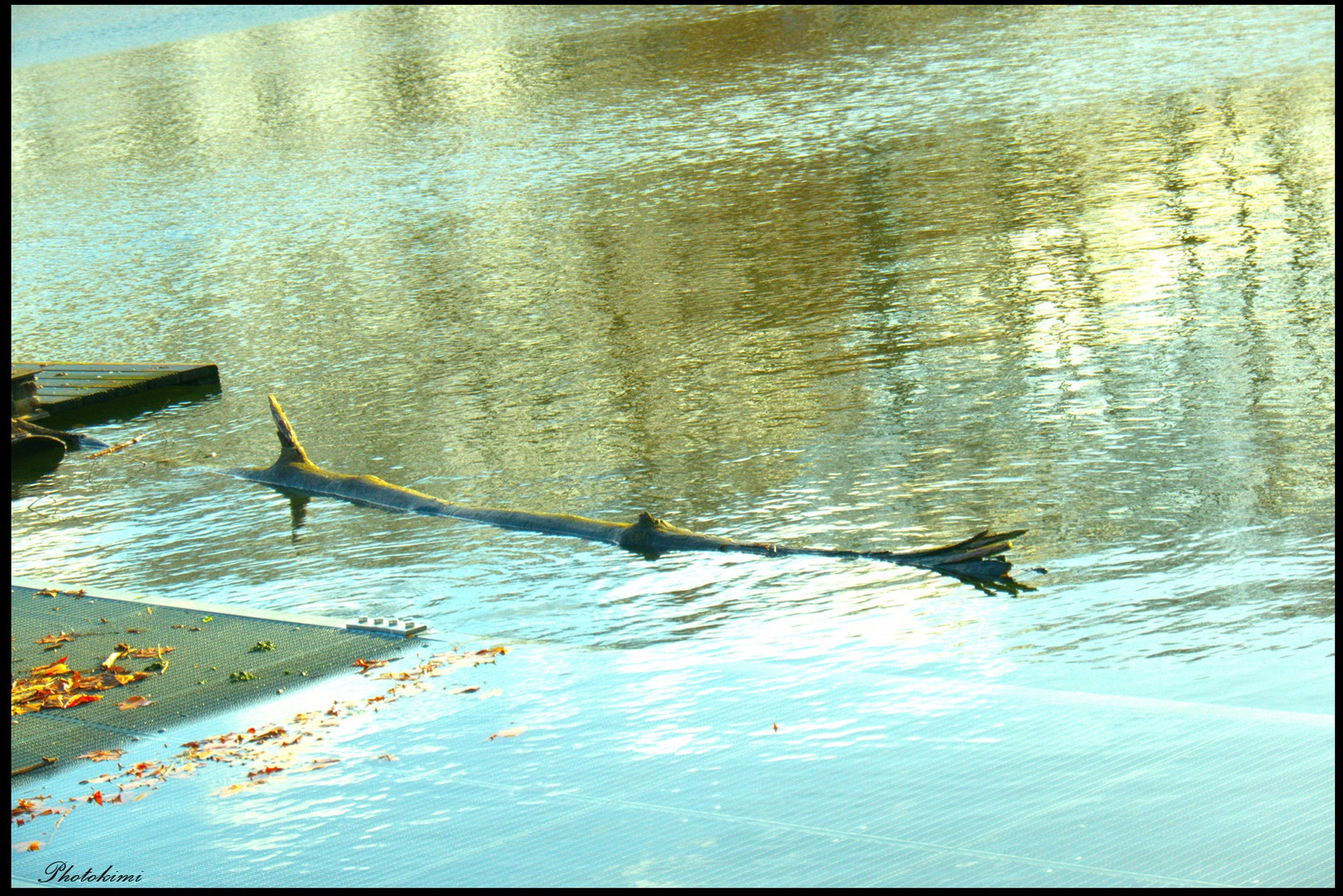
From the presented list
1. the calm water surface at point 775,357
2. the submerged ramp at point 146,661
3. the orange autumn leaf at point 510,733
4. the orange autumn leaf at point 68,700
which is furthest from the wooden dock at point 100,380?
the orange autumn leaf at point 510,733

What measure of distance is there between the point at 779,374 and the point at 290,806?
18.9 feet

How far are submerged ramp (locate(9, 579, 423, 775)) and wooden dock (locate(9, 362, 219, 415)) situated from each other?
4.62 meters

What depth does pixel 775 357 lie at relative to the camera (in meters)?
10.3

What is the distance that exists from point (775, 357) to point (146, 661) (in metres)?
5.29

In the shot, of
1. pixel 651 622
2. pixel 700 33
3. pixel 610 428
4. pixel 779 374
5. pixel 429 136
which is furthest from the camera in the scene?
pixel 700 33

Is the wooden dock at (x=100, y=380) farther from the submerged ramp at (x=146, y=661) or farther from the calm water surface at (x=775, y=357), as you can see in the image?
the submerged ramp at (x=146, y=661)

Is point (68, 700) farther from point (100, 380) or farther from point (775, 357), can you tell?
point (100, 380)

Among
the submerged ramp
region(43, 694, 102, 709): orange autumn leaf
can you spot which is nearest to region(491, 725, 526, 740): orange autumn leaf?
the submerged ramp

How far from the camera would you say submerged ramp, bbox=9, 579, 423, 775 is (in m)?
5.43

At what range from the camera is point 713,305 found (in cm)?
1196

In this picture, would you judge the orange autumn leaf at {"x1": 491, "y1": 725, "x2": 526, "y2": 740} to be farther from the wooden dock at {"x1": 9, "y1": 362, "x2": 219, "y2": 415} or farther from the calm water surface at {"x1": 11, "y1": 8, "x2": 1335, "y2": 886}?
the wooden dock at {"x1": 9, "y1": 362, "x2": 219, "y2": 415}

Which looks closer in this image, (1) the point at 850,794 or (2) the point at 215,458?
(1) the point at 850,794

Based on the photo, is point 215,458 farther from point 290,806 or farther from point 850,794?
point 850,794

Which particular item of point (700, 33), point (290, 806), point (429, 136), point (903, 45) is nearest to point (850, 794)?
point (290, 806)
